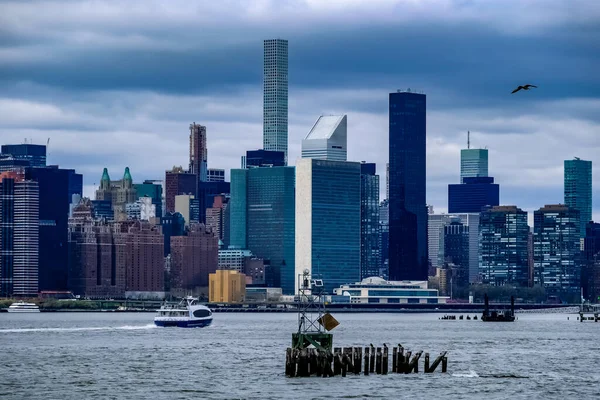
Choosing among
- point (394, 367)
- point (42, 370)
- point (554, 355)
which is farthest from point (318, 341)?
point (554, 355)

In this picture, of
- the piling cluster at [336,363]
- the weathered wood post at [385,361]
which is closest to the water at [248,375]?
the weathered wood post at [385,361]

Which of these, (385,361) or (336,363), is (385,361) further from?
(336,363)

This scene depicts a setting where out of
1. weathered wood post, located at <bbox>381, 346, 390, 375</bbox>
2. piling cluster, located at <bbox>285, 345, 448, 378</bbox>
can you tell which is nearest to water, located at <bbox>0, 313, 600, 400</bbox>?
weathered wood post, located at <bbox>381, 346, 390, 375</bbox>

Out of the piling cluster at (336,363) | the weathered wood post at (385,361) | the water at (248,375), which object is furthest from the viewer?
the weathered wood post at (385,361)

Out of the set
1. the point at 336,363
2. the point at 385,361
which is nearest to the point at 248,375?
the point at 336,363

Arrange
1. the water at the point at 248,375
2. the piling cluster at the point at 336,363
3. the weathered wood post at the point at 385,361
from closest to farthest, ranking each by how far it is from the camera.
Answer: the water at the point at 248,375, the piling cluster at the point at 336,363, the weathered wood post at the point at 385,361

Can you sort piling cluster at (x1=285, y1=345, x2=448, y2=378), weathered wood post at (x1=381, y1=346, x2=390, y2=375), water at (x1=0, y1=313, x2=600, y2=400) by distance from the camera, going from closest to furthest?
1. water at (x1=0, y1=313, x2=600, y2=400)
2. piling cluster at (x1=285, y1=345, x2=448, y2=378)
3. weathered wood post at (x1=381, y1=346, x2=390, y2=375)

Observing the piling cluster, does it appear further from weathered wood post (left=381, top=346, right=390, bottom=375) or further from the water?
the water

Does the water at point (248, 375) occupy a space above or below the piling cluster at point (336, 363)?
below

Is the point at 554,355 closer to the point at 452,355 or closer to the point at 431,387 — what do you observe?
the point at 452,355

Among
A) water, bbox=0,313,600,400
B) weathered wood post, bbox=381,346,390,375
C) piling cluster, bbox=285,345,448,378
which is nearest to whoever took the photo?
water, bbox=0,313,600,400

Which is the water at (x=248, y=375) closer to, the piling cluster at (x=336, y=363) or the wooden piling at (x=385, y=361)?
the wooden piling at (x=385, y=361)

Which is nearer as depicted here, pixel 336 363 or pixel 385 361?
pixel 336 363

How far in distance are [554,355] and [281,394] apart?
194ft
